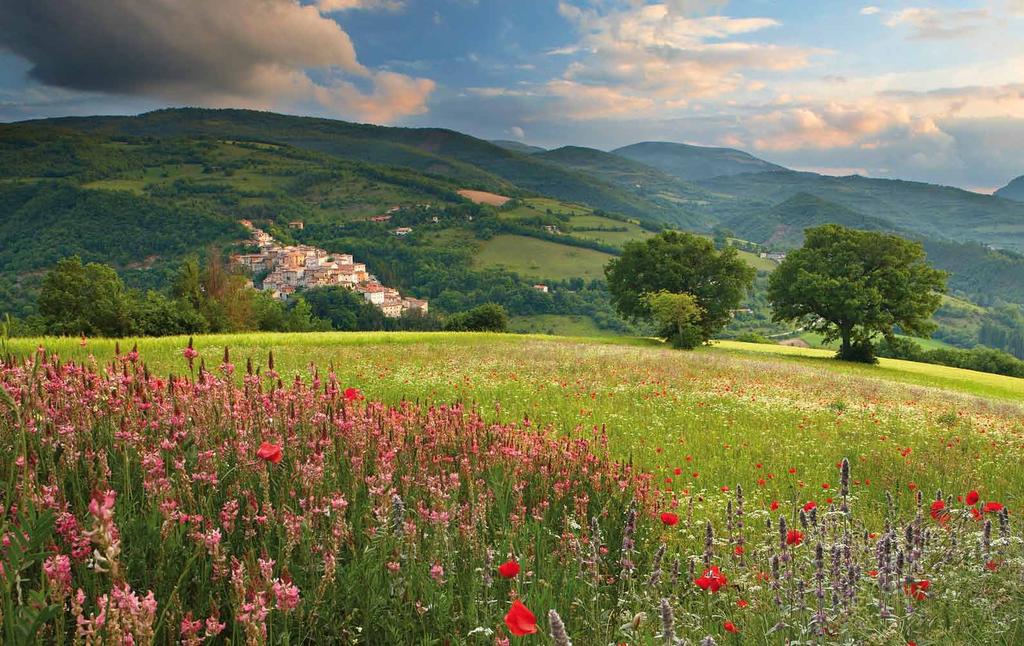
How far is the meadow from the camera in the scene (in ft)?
9.46

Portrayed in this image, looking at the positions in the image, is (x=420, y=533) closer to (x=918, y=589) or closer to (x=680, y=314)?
(x=918, y=589)

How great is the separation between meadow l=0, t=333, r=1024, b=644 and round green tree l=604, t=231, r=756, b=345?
149 ft

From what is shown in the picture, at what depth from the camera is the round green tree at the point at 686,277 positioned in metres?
54.1

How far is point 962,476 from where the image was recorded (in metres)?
9.27

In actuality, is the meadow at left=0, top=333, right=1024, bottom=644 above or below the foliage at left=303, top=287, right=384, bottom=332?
above

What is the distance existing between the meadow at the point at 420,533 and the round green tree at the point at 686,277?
4539 cm

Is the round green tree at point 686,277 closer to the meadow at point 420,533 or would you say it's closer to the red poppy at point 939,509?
the meadow at point 420,533

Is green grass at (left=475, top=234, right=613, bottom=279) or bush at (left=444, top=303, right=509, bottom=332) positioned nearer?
bush at (left=444, top=303, right=509, bottom=332)

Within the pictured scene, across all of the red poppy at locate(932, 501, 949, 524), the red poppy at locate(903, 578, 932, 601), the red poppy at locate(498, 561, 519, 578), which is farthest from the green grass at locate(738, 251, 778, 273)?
the red poppy at locate(498, 561, 519, 578)

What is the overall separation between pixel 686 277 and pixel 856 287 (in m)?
13.9

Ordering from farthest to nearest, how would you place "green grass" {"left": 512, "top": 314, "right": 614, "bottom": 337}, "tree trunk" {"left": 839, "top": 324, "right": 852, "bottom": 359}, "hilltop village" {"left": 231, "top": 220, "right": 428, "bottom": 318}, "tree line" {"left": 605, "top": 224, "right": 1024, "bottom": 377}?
"hilltop village" {"left": 231, "top": 220, "right": 428, "bottom": 318} → "green grass" {"left": 512, "top": 314, "right": 614, "bottom": 337} → "tree trunk" {"left": 839, "top": 324, "right": 852, "bottom": 359} → "tree line" {"left": 605, "top": 224, "right": 1024, "bottom": 377}

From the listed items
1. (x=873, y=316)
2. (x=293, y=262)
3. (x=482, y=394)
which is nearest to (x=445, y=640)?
(x=482, y=394)

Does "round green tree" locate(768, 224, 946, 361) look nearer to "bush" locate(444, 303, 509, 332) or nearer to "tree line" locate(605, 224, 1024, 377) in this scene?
"tree line" locate(605, 224, 1024, 377)

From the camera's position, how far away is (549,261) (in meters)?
185
